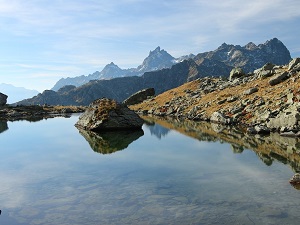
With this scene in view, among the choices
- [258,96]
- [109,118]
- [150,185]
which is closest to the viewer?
[150,185]


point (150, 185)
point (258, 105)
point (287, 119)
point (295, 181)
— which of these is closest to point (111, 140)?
point (150, 185)

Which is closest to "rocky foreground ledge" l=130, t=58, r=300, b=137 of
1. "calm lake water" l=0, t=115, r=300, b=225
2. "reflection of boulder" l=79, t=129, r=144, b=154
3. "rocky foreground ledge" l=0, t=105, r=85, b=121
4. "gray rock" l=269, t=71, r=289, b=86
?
"gray rock" l=269, t=71, r=289, b=86

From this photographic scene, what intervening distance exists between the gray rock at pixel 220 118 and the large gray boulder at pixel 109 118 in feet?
60.1

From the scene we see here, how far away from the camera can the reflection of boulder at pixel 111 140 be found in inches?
1807

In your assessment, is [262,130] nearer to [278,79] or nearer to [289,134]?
[289,134]

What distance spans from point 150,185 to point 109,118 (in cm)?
3964

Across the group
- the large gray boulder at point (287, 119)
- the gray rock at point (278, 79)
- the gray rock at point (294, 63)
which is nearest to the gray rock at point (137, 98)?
the gray rock at point (294, 63)

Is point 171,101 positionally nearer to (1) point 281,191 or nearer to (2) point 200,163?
(2) point 200,163

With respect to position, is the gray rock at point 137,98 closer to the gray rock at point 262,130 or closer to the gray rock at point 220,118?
the gray rock at point 220,118

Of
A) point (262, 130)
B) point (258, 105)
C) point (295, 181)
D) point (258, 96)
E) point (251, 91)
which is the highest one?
point (251, 91)

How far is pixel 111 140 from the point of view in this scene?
53.5 m

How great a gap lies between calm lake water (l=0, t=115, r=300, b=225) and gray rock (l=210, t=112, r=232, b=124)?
2221cm

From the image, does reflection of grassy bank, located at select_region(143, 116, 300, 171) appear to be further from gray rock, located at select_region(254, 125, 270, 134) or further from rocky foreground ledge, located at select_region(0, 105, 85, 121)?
rocky foreground ledge, located at select_region(0, 105, 85, 121)

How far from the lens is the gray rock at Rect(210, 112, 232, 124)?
69.1 metres
